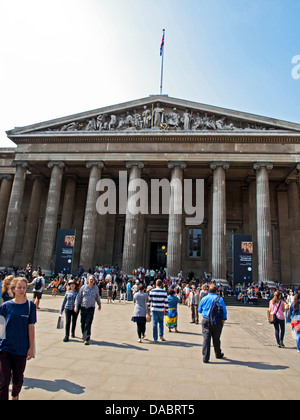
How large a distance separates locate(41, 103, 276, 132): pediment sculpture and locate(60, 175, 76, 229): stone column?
18.7 ft

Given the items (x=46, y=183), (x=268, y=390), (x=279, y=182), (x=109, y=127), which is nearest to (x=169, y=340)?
(x=268, y=390)

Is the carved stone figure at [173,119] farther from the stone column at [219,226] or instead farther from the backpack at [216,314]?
the backpack at [216,314]

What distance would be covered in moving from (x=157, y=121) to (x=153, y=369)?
78.7ft

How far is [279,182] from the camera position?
1190 inches

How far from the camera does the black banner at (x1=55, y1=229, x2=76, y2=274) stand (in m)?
23.5

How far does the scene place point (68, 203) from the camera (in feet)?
100

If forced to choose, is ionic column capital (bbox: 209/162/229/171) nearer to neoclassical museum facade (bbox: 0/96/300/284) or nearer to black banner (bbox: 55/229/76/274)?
neoclassical museum facade (bbox: 0/96/300/284)

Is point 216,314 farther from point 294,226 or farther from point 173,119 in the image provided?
point 294,226

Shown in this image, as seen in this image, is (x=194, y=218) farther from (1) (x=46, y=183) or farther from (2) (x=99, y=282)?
(1) (x=46, y=183)

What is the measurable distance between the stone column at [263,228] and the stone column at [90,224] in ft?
45.3

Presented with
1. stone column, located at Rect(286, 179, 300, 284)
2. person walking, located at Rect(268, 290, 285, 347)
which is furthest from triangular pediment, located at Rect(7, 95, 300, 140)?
person walking, located at Rect(268, 290, 285, 347)
